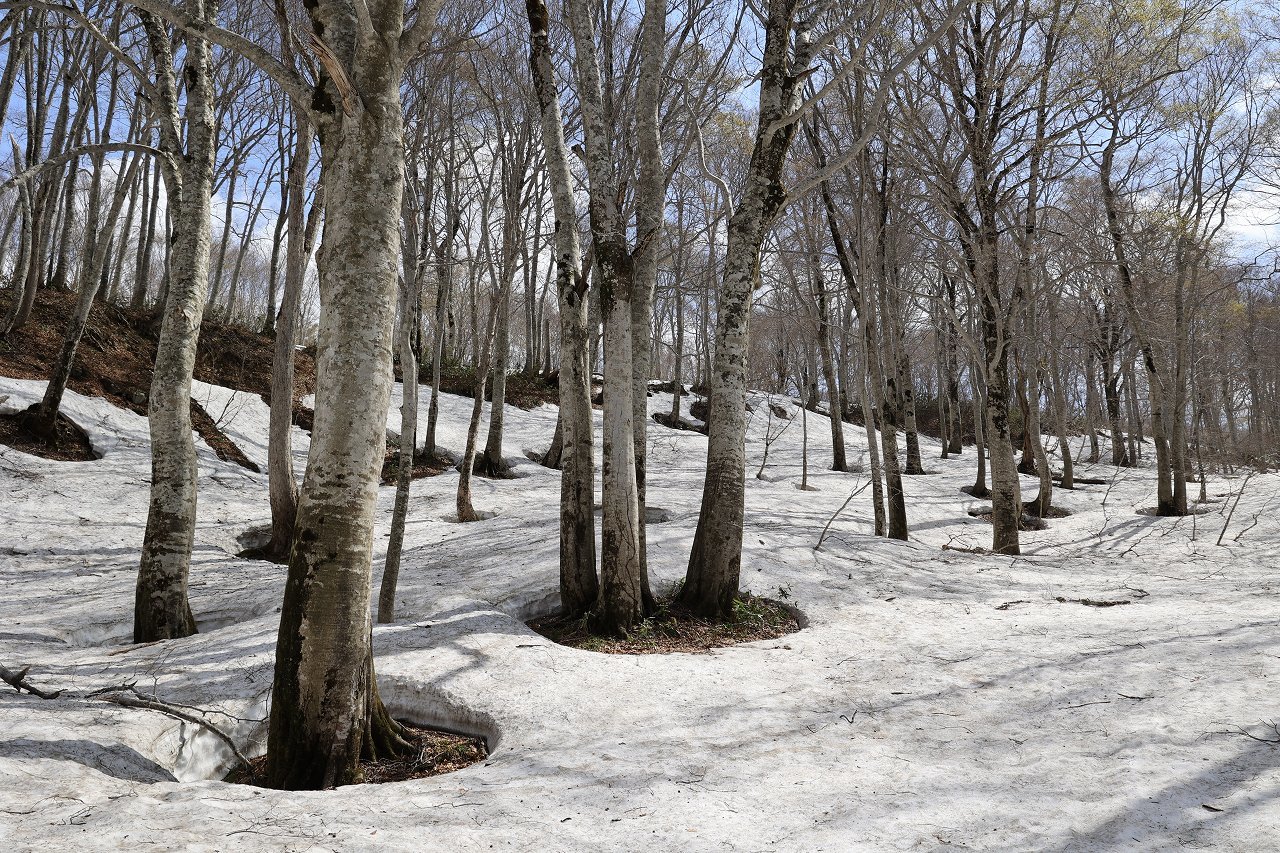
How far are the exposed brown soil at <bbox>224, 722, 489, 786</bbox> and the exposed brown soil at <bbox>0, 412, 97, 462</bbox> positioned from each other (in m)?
9.71

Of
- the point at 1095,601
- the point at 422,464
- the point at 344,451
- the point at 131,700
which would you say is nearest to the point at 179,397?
the point at 131,700

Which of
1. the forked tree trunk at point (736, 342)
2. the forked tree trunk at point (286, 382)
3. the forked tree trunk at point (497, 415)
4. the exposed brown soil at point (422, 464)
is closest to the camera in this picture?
the forked tree trunk at point (736, 342)

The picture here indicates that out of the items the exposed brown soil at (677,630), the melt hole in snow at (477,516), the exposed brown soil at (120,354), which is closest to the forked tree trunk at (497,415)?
the melt hole in snow at (477,516)

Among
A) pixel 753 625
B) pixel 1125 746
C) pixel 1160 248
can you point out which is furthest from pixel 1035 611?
pixel 1160 248

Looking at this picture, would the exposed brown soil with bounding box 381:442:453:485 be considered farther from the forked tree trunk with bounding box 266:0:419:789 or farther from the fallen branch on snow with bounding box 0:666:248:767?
the forked tree trunk with bounding box 266:0:419:789

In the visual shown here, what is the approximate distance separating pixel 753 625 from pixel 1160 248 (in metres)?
12.6

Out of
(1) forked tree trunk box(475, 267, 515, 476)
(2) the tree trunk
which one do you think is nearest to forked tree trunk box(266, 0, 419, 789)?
(2) the tree trunk

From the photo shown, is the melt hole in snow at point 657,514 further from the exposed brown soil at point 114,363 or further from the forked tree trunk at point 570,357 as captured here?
the exposed brown soil at point 114,363

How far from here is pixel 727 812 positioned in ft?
9.34

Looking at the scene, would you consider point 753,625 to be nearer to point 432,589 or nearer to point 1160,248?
point 432,589

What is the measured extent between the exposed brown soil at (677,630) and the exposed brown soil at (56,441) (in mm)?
9071

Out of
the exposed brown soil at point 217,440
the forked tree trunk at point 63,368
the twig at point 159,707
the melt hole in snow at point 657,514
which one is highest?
the forked tree trunk at point 63,368

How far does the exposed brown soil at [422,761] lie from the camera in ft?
11.4

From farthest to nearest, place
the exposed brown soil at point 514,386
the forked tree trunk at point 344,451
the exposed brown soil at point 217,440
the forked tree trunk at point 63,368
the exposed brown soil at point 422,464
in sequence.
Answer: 1. the exposed brown soil at point 514,386
2. the exposed brown soil at point 422,464
3. the exposed brown soil at point 217,440
4. the forked tree trunk at point 63,368
5. the forked tree trunk at point 344,451
